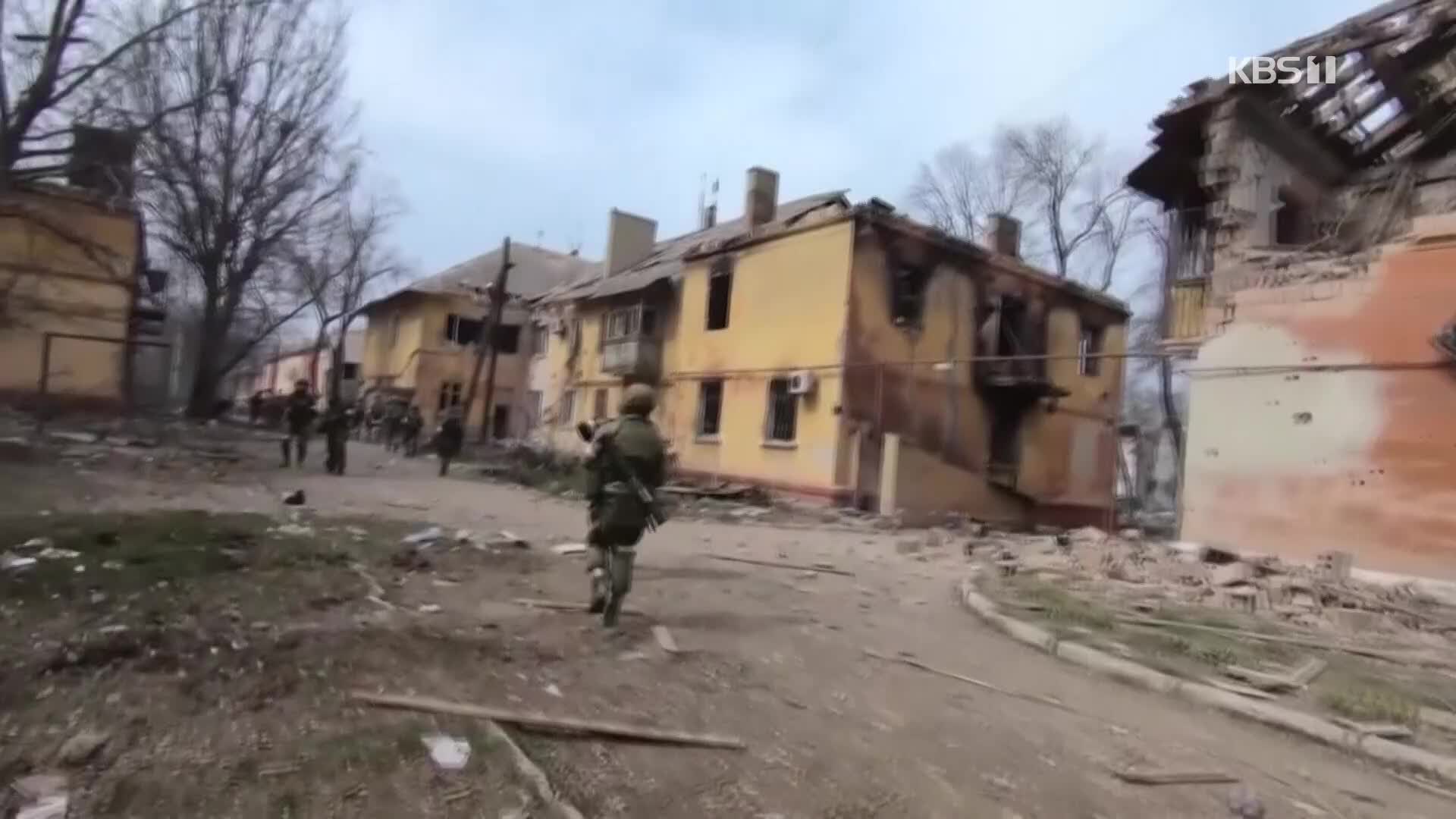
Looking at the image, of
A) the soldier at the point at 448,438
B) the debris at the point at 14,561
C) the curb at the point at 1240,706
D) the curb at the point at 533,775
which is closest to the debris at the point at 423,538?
the debris at the point at 14,561

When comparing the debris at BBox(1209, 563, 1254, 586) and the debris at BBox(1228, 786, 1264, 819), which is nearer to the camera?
the debris at BBox(1228, 786, 1264, 819)

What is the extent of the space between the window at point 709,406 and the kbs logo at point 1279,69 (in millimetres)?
13492

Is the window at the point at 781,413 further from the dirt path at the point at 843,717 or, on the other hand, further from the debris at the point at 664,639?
the debris at the point at 664,639

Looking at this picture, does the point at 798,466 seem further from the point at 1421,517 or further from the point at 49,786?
the point at 49,786

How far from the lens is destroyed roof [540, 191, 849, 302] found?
72.7 ft

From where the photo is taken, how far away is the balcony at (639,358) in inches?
1012

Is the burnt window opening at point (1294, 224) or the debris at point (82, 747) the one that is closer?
the debris at point (82, 747)

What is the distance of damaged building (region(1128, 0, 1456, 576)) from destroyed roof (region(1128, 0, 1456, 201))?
0.10 ft

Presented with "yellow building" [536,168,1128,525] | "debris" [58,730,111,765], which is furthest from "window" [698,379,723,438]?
"debris" [58,730,111,765]

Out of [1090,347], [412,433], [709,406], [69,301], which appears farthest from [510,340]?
[1090,347]

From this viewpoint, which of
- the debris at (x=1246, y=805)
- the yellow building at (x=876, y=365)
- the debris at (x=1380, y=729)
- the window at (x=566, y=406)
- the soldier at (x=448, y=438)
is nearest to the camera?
the debris at (x=1246, y=805)

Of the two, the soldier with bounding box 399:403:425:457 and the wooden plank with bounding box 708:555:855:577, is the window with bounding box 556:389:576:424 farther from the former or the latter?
the wooden plank with bounding box 708:555:855:577

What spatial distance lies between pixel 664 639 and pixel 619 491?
1.02 m

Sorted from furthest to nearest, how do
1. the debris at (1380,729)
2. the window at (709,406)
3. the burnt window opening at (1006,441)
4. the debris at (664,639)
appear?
the window at (709,406) → the burnt window opening at (1006,441) → the debris at (664,639) → the debris at (1380,729)
